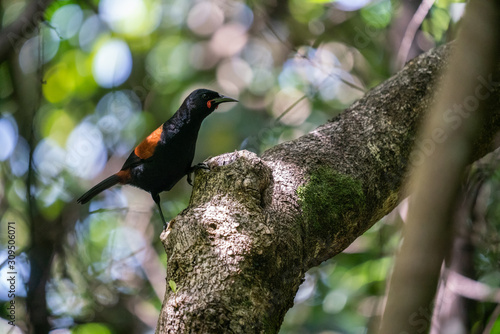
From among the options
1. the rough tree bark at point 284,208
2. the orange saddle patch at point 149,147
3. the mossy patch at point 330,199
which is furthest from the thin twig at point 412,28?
the orange saddle patch at point 149,147

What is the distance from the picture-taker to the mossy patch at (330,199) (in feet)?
7.55

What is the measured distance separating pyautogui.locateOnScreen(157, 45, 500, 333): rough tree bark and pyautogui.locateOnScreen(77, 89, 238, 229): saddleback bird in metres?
0.84

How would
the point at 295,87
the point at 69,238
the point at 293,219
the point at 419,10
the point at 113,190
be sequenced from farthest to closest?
the point at 295,87
the point at 113,190
the point at 69,238
the point at 419,10
the point at 293,219

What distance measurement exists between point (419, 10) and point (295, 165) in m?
2.75

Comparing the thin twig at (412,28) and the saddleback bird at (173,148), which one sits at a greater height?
the thin twig at (412,28)

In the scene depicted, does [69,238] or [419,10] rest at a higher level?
[419,10]

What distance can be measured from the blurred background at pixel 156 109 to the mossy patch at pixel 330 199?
1.53 meters

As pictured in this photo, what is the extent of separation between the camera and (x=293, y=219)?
2.18m

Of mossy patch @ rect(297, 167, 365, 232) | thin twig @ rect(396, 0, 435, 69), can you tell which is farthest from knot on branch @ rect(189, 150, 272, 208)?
thin twig @ rect(396, 0, 435, 69)

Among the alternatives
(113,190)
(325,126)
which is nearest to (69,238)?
(113,190)

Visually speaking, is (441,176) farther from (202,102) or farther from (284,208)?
(202,102)

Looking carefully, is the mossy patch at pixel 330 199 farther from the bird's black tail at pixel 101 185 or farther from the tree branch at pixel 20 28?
the tree branch at pixel 20 28

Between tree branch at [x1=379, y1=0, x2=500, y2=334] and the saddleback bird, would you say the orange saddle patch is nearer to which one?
the saddleback bird

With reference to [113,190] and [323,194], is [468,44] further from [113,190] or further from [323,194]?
[113,190]
